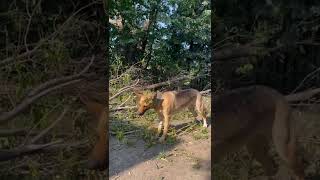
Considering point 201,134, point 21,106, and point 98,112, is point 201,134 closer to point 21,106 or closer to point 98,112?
point 98,112

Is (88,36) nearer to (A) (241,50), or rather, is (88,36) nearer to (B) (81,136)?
(B) (81,136)

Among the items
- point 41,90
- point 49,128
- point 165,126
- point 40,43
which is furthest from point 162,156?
point 40,43

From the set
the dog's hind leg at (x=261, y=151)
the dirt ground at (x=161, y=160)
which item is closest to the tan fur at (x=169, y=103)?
the dirt ground at (x=161, y=160)

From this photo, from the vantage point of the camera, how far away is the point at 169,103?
3.80 meters

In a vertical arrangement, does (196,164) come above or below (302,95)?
below

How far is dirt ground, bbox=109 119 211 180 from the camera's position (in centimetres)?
378

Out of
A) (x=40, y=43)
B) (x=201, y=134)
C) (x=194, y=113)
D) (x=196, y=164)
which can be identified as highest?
(x=40, y=43)

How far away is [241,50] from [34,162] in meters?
1.44

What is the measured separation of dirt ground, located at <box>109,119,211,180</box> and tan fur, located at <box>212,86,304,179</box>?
10 centimetres

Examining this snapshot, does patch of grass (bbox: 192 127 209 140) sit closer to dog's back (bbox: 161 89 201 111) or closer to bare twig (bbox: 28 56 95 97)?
dog's back (bbox: 161 89 201 111)

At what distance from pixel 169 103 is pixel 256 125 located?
554 millimetres

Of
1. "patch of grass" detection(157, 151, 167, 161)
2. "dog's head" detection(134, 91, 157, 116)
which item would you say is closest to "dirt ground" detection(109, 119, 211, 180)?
"patch of grass" detection(157, 151, 167, 161)

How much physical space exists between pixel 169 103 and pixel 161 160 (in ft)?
1.17

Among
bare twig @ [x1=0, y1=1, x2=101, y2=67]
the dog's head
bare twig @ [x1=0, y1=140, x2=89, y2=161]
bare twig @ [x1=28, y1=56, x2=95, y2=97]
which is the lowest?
bare twig @ [x1=0, y1=140, x2=89, y2=161]
